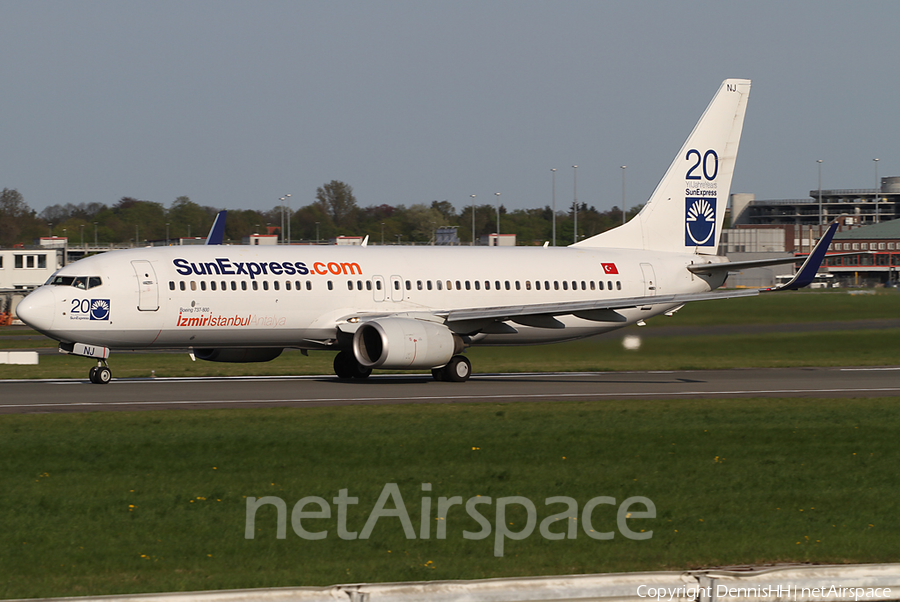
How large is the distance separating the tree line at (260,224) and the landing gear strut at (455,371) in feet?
361

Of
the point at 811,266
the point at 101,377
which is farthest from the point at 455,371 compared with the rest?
the point at 811,266

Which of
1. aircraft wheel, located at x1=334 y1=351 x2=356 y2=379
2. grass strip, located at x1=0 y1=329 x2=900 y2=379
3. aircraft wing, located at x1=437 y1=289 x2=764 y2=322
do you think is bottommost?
grass strip, located at x1=0 y1=329 x2=900 y2=379

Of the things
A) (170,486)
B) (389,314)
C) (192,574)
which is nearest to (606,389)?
(389,314)

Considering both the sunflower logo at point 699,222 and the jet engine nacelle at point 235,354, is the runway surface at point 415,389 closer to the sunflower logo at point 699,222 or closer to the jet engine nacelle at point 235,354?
the jet engine nacelle at point 235,354

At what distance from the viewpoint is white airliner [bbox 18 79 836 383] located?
90.6 feet

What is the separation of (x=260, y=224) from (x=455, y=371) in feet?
368

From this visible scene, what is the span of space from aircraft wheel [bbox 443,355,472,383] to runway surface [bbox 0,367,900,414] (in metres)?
0.39

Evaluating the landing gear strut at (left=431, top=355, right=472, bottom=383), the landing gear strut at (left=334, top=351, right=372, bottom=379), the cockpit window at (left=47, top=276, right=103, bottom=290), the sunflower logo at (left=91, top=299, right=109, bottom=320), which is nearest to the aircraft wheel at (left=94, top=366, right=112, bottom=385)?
the sunflower logo at (left=91, top=299, right=109, bottom=320)

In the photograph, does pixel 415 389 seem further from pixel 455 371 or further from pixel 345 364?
pixel 345 364

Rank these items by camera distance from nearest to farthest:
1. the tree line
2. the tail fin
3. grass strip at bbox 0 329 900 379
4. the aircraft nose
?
the aircraft nose < grass strip at bbox 0 329 900 379 < the tail fin < the tree line

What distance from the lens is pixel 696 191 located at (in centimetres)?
3753

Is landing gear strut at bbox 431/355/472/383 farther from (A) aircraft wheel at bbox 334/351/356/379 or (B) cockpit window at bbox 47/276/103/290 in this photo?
(B) cockpit window at bbox 47/276/103/290

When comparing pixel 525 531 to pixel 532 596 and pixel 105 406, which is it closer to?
pixel 532 596

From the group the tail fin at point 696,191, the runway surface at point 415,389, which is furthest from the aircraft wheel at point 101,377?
the tail fin at point 696,191
